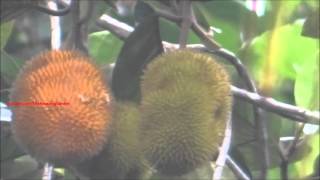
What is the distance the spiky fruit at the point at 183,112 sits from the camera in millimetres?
972

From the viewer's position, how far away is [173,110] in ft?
3.21

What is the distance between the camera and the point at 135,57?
1119 mm

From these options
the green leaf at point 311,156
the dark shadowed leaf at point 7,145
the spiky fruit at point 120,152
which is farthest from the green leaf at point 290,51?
the dark shadowed leaf at point 7,145

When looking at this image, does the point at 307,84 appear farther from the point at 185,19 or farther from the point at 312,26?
the point at 185,19

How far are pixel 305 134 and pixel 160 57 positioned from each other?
254 millimetres

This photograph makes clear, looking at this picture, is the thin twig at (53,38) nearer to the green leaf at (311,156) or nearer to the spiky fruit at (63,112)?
the spiky fruit at (63,112)

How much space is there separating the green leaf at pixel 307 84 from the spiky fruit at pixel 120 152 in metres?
0.28

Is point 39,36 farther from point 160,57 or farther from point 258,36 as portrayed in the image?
point 160,57

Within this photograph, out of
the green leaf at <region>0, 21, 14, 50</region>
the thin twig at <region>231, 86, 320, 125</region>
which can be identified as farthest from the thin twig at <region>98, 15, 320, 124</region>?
the green leaf at <region>0, 21, 14, 50</region>

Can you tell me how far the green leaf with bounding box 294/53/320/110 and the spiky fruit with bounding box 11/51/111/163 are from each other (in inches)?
13.3

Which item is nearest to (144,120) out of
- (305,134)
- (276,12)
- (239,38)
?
(276,12)

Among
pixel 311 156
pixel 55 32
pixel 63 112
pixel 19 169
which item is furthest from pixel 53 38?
pixel 19 169

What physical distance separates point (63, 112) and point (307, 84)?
43cm

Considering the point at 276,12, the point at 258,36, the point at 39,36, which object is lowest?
the point at 39,36
